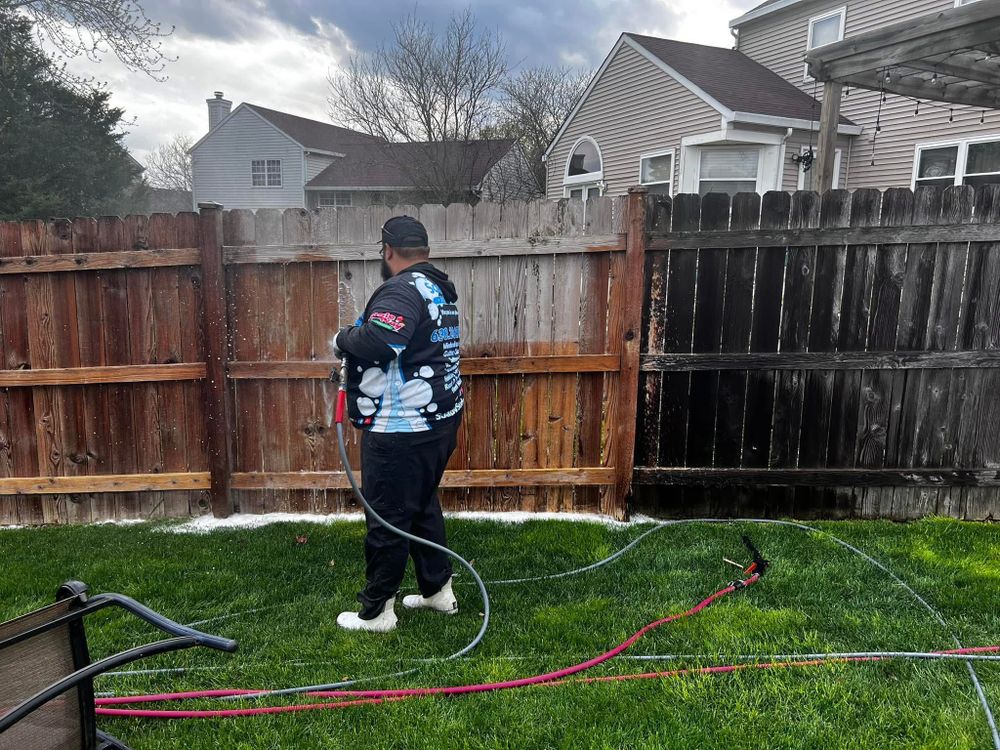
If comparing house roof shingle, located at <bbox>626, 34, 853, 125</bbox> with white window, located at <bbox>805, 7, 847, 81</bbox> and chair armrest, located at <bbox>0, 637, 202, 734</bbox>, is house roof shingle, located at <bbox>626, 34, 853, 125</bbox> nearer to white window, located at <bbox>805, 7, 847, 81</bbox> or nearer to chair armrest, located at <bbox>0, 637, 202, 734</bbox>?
white window, located at <bbox>805, 7, 847, 81</bbox>

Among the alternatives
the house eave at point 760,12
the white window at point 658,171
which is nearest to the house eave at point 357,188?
the white window at point 658,171

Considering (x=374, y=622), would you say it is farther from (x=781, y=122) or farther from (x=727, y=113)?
(x=781, y=122)

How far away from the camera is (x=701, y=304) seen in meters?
4.23

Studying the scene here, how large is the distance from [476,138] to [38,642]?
21.6 meters

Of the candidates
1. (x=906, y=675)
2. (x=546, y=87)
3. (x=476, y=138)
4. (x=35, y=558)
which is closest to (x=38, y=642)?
(x=35, y=558)

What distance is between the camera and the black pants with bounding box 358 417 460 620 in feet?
9.77

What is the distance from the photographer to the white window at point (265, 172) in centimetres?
2748

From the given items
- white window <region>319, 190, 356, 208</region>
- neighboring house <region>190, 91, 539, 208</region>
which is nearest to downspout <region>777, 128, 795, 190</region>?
neighboring house <region>190, 91, 539, 208</region>

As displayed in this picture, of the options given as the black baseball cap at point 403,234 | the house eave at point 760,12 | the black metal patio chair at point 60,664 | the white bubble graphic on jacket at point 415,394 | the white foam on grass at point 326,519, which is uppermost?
the house eave at point 760,12

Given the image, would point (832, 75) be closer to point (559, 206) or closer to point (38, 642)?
point (559, 206)

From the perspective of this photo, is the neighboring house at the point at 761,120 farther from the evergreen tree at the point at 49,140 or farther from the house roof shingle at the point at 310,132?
the house roof shingle at the point at 310,132

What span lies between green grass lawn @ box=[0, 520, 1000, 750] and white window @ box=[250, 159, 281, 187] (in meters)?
25.6

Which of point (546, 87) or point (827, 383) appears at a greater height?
point (546, 87)

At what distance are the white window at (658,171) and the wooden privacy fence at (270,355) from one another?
393 inches
